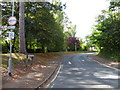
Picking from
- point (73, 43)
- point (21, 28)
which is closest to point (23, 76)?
point (21, 28)

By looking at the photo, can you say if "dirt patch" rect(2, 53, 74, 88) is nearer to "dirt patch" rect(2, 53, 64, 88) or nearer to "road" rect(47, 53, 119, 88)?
"dirt patch" rect(2, 53, 64, 88)

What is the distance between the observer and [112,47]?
25.5 m

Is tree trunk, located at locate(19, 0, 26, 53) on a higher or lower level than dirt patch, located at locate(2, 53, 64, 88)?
higher

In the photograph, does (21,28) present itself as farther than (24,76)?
Yes

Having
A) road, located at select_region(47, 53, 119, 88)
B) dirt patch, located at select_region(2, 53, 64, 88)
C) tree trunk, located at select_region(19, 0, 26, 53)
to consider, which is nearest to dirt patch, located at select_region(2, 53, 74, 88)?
dirt patch, located at select_region(2, 53, 64, 88)

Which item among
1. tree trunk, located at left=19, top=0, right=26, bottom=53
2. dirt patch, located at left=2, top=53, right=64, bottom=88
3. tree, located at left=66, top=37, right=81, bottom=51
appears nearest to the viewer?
dirt patch, located at left=2, top=53, right=64, bottom=88

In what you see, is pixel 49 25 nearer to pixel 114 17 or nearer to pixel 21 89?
pixel 114 17

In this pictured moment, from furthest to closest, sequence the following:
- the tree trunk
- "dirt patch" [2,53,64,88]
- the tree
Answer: the tree, the tree trunk, "dirt patch" [2,53,64,88]

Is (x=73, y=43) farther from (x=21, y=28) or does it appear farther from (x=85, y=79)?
(x=85, y=79)

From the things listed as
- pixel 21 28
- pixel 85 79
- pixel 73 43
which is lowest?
pixel 85 79

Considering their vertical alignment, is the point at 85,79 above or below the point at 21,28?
below

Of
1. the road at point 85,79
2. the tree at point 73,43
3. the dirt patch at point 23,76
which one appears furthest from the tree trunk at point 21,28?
the tree at point 73,43

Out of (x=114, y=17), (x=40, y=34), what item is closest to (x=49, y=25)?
(x=40, y=34)

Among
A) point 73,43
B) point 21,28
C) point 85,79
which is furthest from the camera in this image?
point 73,43
